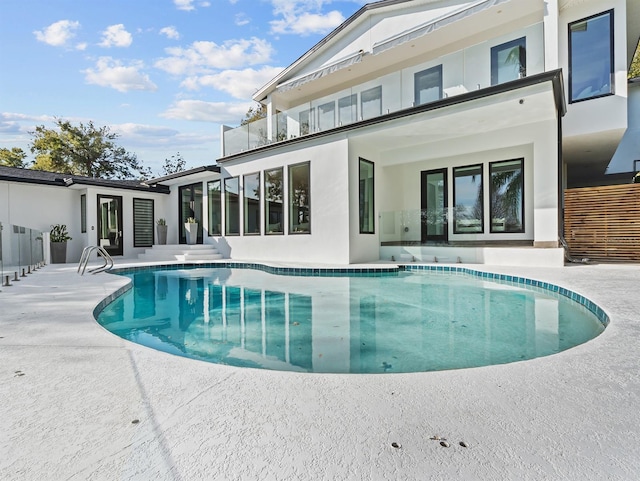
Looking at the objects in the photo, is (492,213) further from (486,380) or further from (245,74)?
(245,74)

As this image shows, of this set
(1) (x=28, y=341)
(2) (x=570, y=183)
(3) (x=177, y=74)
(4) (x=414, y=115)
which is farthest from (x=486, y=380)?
(3) (x=177, y=74)

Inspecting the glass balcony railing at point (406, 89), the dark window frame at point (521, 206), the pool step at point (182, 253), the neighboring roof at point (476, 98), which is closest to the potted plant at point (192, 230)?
the pool step at point (182, 253)

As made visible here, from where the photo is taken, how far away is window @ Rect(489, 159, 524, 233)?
10.2 m

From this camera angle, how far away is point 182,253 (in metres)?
12.9

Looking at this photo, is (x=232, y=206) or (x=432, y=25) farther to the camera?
(x=232, y=206)

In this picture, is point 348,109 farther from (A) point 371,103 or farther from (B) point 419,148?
(B) point 419,148

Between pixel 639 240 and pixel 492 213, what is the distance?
11.1 feet

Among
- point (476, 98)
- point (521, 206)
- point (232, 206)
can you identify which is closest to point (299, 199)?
point (232, 206)

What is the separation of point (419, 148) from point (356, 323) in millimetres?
7899

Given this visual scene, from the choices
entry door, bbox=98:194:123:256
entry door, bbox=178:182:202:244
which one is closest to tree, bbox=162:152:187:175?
entry door, bbox=178:182:202:244

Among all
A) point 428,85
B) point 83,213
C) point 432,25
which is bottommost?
point 83,213

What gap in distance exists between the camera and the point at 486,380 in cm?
203

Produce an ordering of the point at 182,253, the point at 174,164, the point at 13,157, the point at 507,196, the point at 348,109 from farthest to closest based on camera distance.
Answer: the point at 174,164, the point at 13,157, the point at 182,253, the point at 507,196, the point at 348,109

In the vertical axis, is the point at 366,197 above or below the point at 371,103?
below
